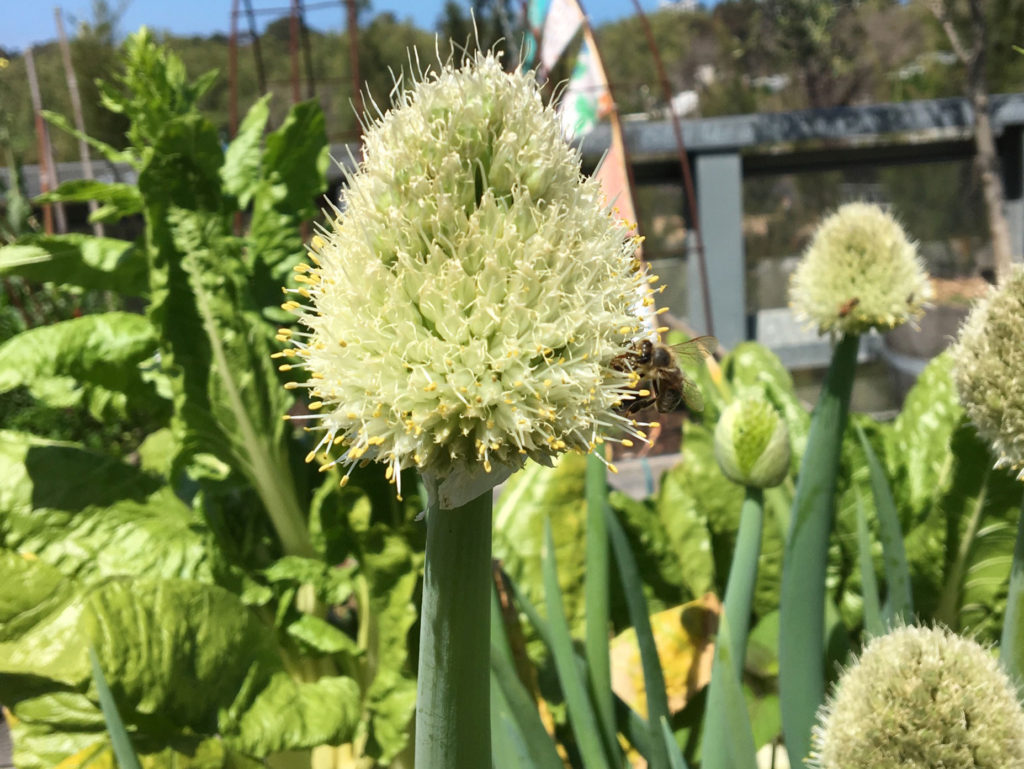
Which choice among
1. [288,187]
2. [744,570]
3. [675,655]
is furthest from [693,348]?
[288,187]

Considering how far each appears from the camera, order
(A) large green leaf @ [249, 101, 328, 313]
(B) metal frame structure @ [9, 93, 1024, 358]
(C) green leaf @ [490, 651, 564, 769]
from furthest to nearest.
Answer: (B) metal frame structure @ [9, 93, 1024, 358] < (A) large green leaf @ [249, 101, 328, 313] < (C) green leaf @ [490, 651, 564, 769]

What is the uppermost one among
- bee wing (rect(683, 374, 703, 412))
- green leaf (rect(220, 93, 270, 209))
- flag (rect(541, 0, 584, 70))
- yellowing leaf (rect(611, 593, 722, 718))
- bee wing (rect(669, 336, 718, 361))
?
flag (rect(541, 0, 584, 70))

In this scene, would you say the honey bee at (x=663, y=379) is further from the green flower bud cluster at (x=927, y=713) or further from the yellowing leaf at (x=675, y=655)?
the yellowing leaf at (x=675, y=655)

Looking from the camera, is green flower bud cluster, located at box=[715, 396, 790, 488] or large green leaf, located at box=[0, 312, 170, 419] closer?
green flower bud cluster, located at box=[715, 396, 790, 488]

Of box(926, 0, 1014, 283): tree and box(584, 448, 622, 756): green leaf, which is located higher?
box(926, 0, 1014, 283): tree

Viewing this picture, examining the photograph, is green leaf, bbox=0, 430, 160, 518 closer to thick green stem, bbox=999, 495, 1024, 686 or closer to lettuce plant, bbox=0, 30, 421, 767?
lettuce plant, bbox=0, 30, 421, 767

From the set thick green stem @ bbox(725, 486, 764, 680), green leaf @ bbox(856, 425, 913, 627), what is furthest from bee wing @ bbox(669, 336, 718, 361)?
green leaf @ bbox(856, 425, 913, 627)

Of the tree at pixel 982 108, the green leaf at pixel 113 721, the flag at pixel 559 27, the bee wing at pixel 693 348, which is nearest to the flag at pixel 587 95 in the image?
the flag at pixel 559 27
